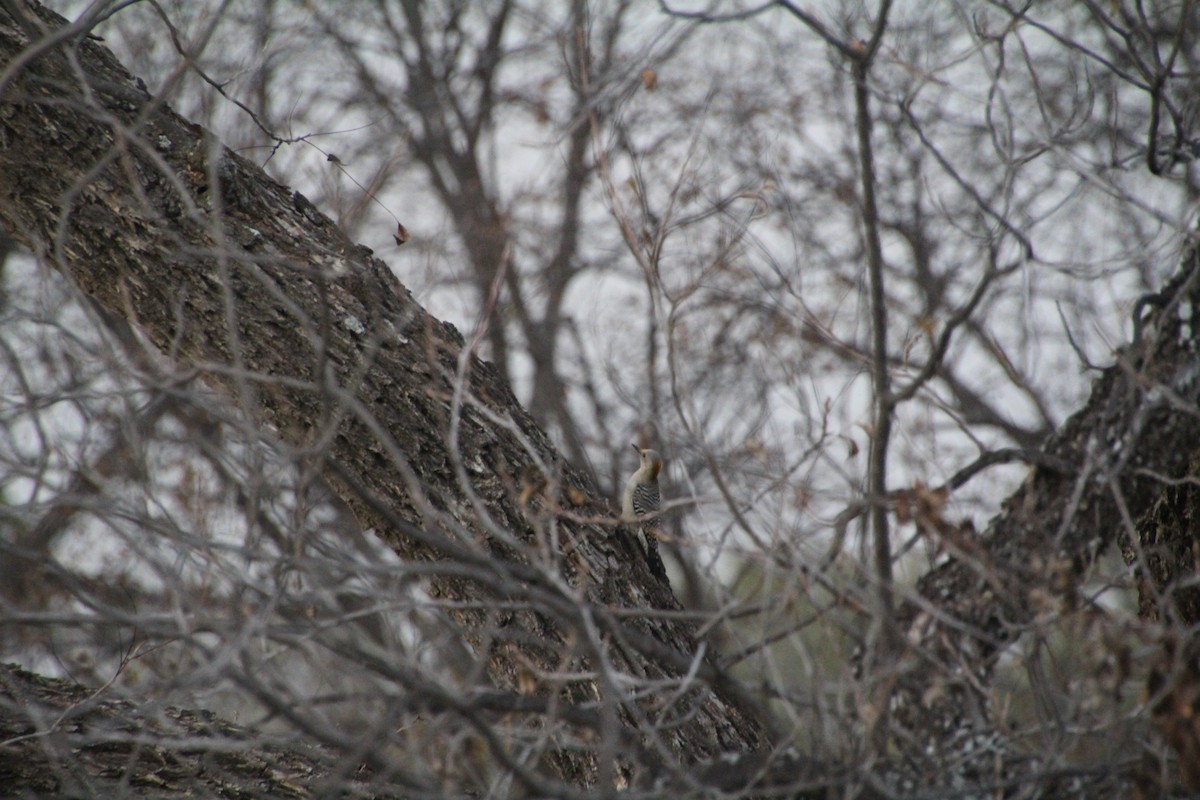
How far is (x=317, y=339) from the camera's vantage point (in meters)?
2.98

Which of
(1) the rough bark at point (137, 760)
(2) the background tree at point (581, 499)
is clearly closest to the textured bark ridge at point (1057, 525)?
(2) the background tree at point (581, 499)

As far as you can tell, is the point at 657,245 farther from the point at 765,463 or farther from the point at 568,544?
the point at 568,544

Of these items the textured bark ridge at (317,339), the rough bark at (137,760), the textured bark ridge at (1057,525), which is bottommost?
the textured bark ridge at (1057,525)

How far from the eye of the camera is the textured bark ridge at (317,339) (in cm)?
306

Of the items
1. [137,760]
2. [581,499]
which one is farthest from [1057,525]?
[137,760]

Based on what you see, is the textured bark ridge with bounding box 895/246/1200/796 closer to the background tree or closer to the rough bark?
the background tree

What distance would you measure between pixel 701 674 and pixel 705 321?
573 centimetres

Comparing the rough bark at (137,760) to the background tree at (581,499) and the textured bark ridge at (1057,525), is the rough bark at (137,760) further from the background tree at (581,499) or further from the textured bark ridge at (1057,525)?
the textured bark ridge at (1057,525)

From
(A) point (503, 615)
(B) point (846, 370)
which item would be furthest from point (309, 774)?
(B) point (846, 370)

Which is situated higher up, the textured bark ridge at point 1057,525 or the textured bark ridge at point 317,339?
the textured bark ridge at point 317,339

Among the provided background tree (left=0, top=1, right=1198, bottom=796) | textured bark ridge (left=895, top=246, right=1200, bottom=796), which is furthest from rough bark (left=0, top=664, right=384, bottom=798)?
textured bark ridge (left=895, top=246, right=1200, bottom=796)

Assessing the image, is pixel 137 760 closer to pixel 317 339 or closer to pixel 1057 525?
pixel 317 339

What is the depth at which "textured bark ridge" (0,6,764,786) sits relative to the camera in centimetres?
306

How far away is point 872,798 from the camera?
2.18 meters
